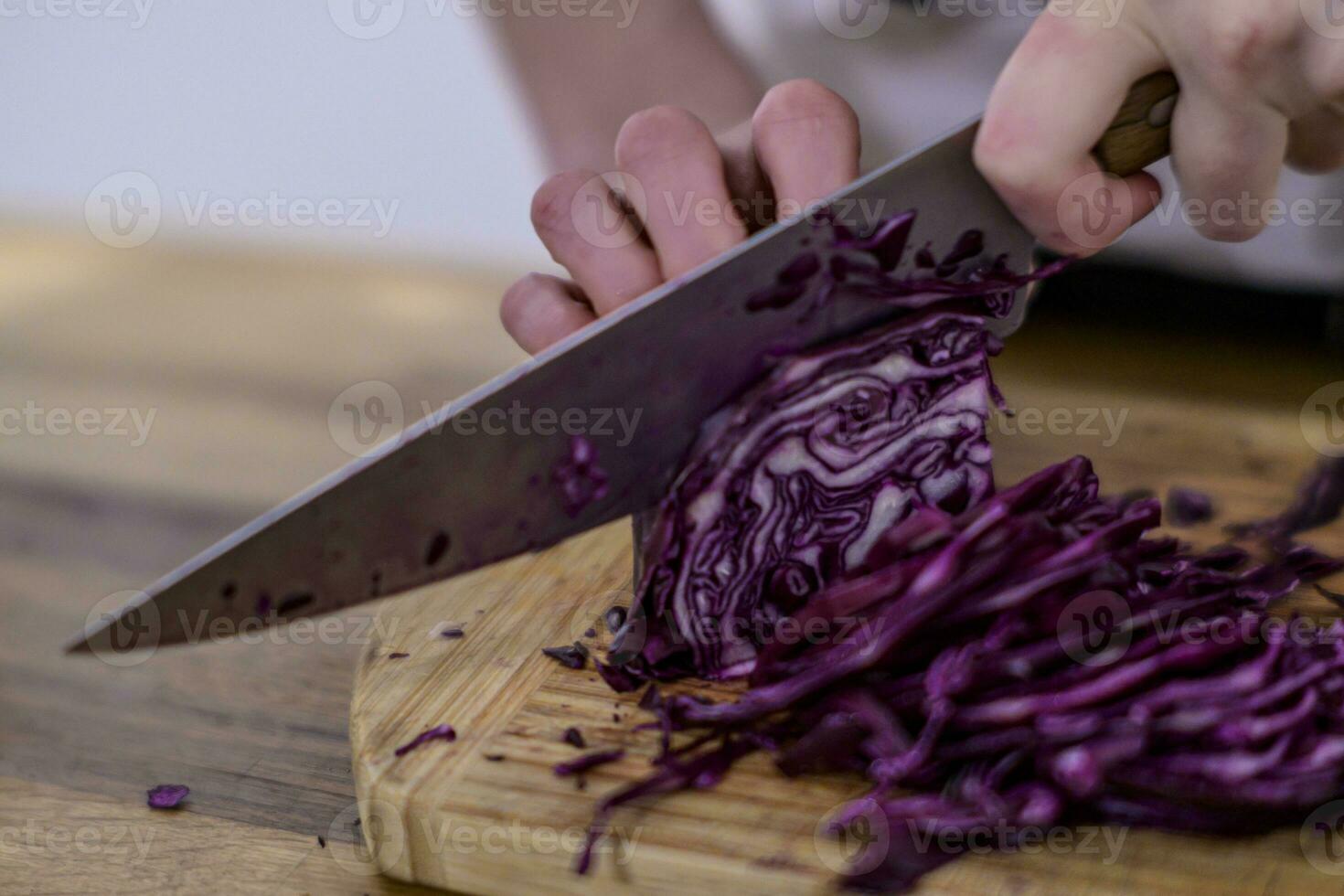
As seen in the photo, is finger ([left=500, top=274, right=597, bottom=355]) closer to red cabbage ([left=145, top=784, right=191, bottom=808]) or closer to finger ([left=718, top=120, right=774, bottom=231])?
finger ([left=718, top=120, right=774, bottom=231])

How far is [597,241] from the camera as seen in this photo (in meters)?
1.89

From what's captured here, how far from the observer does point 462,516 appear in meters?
1.49

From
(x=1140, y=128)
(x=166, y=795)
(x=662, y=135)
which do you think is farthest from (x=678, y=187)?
(x=166, y=795)

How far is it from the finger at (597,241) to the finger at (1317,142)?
85cm

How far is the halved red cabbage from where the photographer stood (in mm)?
1576

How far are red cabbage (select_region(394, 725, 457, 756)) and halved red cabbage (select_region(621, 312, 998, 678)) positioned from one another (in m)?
0.24

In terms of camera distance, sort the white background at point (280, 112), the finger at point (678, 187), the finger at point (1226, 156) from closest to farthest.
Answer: the finger at point (1226, 156)
the finger at point (678, 187)
the white background at point (280, 112)

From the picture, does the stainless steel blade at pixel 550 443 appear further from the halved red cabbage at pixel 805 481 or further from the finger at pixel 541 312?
the finger at pixel 541 312

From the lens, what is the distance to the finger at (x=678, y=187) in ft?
5.89

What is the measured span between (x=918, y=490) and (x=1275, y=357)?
1.38m

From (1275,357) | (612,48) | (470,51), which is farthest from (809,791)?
(470,51)

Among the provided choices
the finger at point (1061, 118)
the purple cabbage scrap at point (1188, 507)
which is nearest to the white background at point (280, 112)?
the purple cabbage scrap at point (1188, 507)

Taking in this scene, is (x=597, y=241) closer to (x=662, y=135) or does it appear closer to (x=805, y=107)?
(x=662, y=135)

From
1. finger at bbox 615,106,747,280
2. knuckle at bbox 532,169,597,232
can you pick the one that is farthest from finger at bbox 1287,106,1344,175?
knuckle at bbox 532,169,597,232
